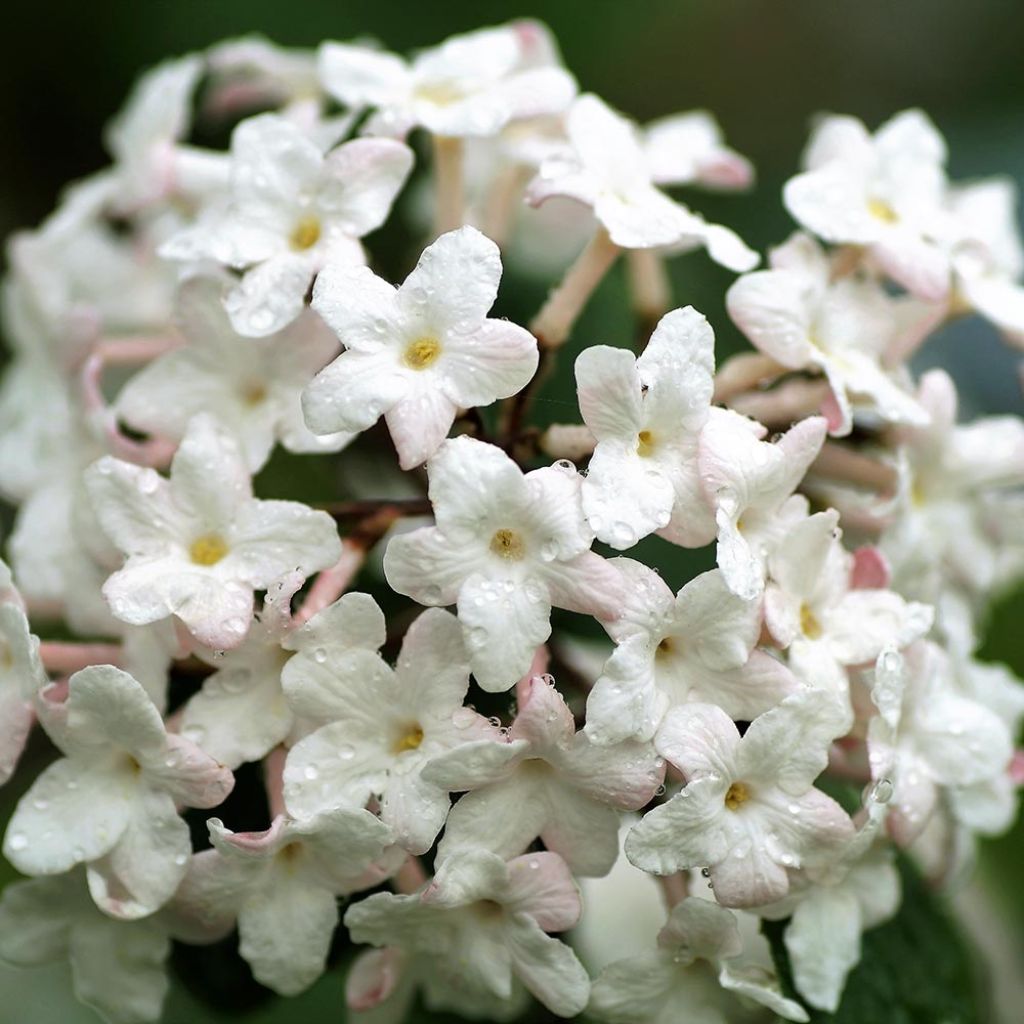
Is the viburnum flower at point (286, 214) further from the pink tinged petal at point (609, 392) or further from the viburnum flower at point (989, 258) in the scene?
the viburnum flower at point (989, 258)

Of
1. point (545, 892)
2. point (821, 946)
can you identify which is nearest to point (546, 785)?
point (545, 892)

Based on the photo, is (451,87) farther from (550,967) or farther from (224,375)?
(550,967)

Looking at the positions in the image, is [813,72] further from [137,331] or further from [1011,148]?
[137,331]

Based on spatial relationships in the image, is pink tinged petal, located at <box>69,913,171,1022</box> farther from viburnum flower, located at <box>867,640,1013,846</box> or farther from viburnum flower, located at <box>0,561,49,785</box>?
viburnum flower, located at <box>867,640,1013,846</box>

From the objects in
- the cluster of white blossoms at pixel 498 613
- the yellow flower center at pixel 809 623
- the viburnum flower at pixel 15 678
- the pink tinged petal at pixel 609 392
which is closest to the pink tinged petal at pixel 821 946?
the cluster of white blossoms at pixel 498 613

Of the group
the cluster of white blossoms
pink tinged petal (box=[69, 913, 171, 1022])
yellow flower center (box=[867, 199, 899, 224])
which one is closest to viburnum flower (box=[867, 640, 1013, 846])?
the cluster of white blossoms

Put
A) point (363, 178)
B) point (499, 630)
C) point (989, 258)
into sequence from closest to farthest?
point (499, 630), point (363, 178), point (989, 258)
